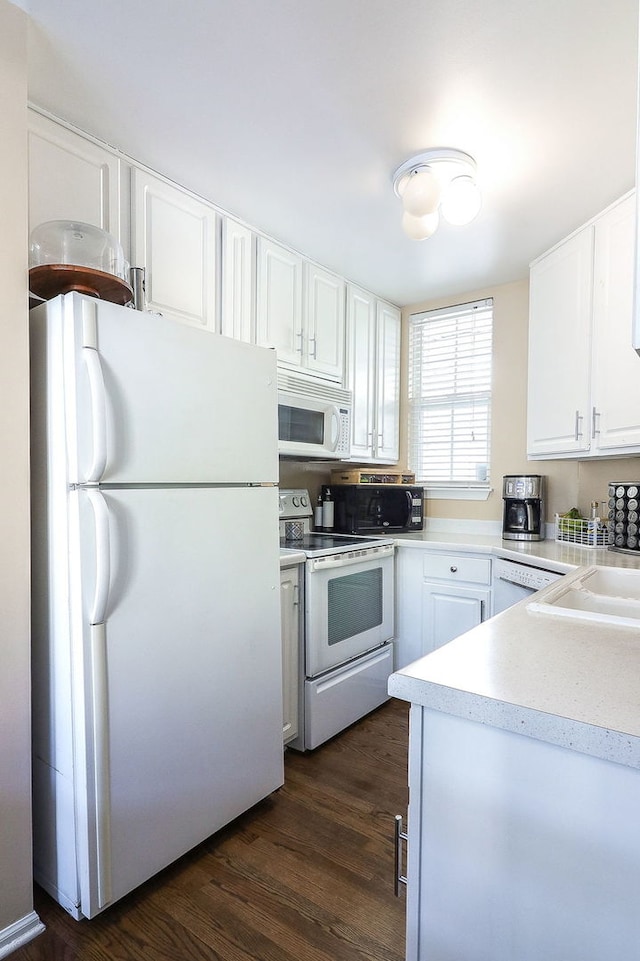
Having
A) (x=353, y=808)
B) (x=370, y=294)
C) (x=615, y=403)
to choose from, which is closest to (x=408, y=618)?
(x=353, y=808)

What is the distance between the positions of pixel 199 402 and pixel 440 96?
1.18 m

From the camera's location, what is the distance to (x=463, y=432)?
3.32m

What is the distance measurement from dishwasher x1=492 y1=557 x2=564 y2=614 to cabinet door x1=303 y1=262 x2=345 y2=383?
1.33 metres

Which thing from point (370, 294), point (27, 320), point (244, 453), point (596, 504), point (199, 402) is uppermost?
point (370, 294)

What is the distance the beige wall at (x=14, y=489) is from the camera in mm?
1298

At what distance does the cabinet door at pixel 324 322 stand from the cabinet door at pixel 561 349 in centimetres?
101

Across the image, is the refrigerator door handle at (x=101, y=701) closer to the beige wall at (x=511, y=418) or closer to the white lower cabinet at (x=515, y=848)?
the white lower cabinet at (x=515, y=848)

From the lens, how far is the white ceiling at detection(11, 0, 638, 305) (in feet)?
4.28

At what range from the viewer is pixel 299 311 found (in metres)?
2.58

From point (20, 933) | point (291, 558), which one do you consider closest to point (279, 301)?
point (291, 558)

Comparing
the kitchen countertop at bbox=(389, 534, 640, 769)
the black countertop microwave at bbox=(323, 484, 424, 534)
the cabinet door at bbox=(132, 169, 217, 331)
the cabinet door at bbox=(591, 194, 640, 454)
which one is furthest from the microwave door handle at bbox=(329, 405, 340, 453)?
the kitchen countertop at bbox=(389, 534, 640, 769)

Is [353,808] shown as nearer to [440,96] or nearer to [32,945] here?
[32,945]

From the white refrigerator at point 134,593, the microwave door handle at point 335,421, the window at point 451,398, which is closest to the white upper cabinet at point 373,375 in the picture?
the window at point 451,398

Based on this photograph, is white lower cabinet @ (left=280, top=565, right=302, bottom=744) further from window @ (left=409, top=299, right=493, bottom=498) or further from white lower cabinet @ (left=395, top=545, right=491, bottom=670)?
window @ (left=409, top=299, right=493, bottom=498)
